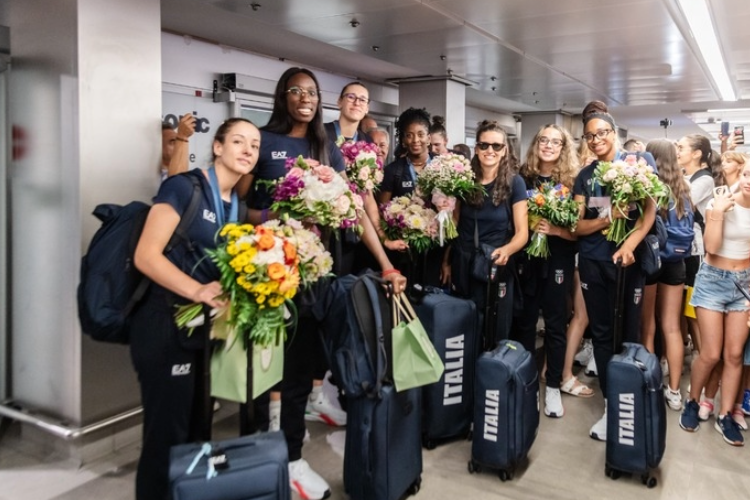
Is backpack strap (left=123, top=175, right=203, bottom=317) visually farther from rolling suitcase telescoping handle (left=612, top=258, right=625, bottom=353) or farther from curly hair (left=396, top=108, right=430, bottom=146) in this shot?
rolling suitcase telescoping handle (left=612, top=258, right=625, bottom=353)

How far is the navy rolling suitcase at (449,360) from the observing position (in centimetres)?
314

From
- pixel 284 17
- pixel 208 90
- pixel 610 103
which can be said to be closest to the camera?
pixel 284 17

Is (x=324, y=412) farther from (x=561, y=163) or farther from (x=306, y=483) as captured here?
(x=561, y=163)

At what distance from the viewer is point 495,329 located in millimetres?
3342

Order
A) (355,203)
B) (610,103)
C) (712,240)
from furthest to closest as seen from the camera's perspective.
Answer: (610,103), (712,240), (355,203)

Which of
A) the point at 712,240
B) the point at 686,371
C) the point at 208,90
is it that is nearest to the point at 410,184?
the point at 712,240

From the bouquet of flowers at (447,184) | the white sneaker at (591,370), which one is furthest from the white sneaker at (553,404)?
the bouquet of flowers at (447,184)

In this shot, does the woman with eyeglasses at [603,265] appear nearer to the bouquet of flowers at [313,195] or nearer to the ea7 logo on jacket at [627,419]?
the ea7 logo on jacket at [627,419]

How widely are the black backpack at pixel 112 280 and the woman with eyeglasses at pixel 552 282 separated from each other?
2306mm

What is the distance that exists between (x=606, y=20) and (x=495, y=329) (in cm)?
296

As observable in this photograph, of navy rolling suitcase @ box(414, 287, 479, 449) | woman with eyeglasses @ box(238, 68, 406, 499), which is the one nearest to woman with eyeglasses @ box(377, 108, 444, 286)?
navy rolling suitcase @ box(414, 287, 479, 449)

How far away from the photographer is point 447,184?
3.34m

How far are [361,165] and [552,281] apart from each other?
1477mm

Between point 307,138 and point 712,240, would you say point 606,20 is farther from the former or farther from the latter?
point 307,138
